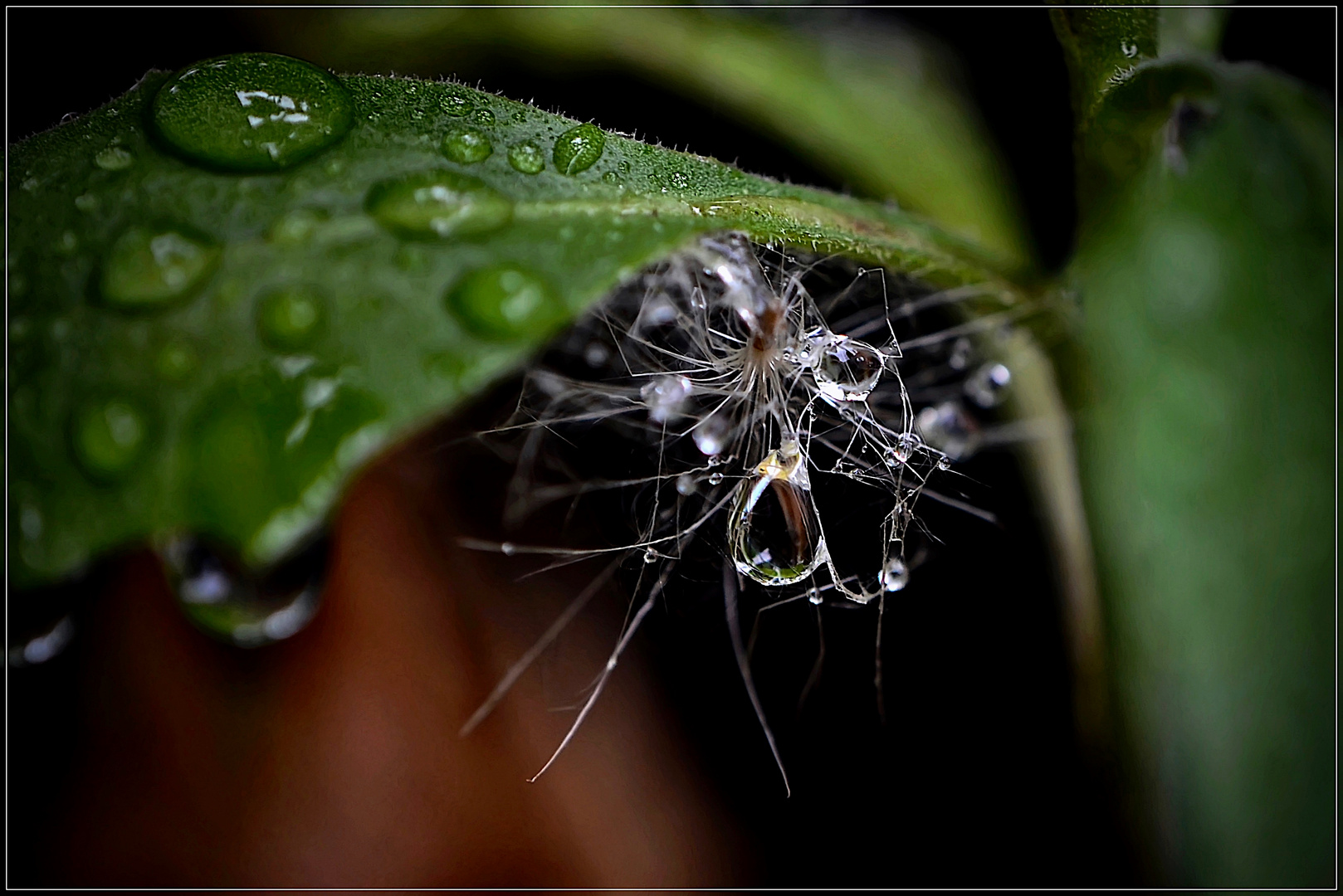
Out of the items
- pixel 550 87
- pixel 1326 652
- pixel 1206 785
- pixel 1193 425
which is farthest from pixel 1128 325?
pixel 550 87

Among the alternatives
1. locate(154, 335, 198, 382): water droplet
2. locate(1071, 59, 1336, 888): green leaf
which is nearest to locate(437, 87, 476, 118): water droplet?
locate(154, 335, 198, 382): water droplet

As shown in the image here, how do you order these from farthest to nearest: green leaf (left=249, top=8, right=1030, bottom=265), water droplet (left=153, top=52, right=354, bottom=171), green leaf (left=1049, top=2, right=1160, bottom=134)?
1. green leaf (left=249, top=8, right=1030, bottom=265)
2. green leaf (left=1049, top=2, right=1160, bottom=134)
3. water droplet (left=153, top=52, right=354, bottom=171)

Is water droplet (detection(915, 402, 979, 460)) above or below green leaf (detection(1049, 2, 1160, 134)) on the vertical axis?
below

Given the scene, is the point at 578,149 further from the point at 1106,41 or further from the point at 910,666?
the point at 910,666

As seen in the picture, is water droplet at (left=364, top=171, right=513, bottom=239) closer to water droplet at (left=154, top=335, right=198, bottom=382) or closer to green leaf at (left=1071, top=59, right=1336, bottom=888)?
water droplet at (left=154, top=335, right=198, bottom=382)

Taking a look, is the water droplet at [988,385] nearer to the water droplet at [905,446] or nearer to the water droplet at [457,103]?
the water droplet at [905,446]

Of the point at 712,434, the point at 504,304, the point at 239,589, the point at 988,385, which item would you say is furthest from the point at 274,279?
the point at 988,385
